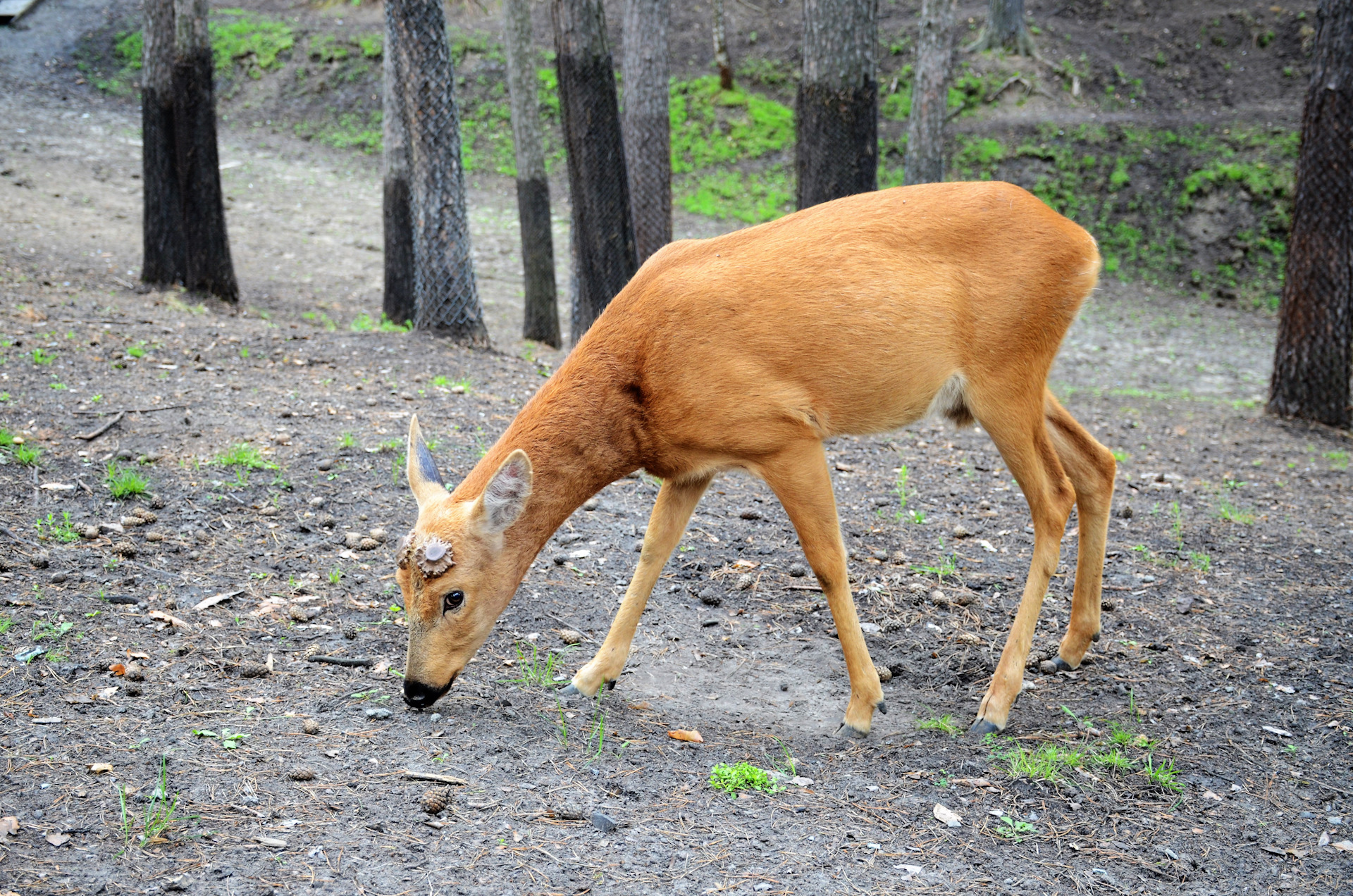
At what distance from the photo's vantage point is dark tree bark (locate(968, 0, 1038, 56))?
22.5 metres

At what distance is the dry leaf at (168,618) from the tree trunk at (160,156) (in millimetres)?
7455

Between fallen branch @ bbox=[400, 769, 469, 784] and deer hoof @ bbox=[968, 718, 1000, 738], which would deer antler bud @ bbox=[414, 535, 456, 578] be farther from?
deer hoof @ bbox=[968, 718, 1000, 738]

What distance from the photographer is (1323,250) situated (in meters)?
9.90

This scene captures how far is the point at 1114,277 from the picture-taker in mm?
18312

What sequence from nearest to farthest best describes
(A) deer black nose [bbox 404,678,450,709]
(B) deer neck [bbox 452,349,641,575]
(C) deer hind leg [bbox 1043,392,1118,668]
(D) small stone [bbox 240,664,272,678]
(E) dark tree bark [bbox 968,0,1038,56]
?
(A) deer black nose [bbox 404,678,450,709]
(B) deer neck [bbox 452,349,641,575]
(D) small stone [bbox 240,664,272,678]
(C) deer hind leg [bbox 1043,392,1118,668]
(E) dark tree bark [bbox 968,0,1038,56]

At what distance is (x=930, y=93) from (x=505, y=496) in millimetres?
9700

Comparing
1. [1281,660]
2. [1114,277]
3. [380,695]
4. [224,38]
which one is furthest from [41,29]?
[1281,660]

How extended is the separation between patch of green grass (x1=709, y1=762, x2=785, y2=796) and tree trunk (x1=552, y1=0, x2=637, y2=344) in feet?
21.1

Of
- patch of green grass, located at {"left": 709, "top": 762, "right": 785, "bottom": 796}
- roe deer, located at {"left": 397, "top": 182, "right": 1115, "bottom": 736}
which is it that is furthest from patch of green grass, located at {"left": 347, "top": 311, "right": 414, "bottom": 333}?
patch of green grass, located at {"left": 709, "top": 762, "right": 785, "bottom": 796}

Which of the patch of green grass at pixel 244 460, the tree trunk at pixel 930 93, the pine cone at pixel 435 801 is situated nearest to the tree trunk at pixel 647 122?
the tree trunk at pixel 930 93

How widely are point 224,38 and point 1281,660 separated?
2643 centimetres

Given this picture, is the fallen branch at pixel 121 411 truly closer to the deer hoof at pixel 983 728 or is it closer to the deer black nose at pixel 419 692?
the deer black nose at pixel 419 692

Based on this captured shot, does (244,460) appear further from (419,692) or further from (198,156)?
(198,156)

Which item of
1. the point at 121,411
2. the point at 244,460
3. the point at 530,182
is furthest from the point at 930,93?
the point at 121,411
